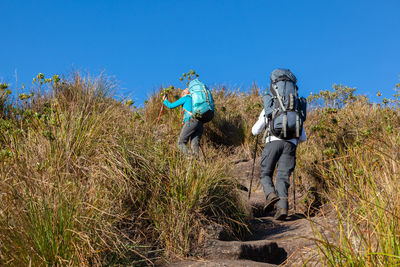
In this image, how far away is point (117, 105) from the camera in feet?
26.7

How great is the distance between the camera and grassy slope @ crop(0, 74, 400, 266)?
341 centimetres

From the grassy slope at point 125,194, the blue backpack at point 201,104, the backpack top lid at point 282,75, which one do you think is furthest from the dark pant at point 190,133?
the backpack top lid at point 282,75

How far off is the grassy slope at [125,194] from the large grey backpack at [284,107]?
2.87 ft

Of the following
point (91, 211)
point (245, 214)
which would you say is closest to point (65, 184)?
point (91, 211)

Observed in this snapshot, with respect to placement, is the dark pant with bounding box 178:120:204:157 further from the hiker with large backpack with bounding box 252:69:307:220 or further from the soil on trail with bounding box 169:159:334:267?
the soil on trail with bounding box 169:159:334:267

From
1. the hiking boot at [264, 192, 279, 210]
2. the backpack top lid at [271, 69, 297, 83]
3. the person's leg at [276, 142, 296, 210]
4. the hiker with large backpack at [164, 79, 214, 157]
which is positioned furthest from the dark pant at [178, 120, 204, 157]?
the hiking boot at [264, 192, 279, 210]

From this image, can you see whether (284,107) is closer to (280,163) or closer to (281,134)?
(281,134)

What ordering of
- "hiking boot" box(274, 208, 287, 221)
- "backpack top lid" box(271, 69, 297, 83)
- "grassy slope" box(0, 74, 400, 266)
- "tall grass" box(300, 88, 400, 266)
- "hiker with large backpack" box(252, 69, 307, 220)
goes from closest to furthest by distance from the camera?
1. "tall grass" box(300, 88, 400, 266)
2. "grassy slope" box(0, 74, 400, 266)
3. "hiking boot" box(274, 208, 287, 221)
4. "hiker with large backpack" box(252, 69, 307, 220)
5. "backpack top lid" box(271, 69, 297, 83)

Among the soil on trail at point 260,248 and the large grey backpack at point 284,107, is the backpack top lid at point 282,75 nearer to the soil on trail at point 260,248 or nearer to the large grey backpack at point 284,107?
the large grey backpack at point 284,107

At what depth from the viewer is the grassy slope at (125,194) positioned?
341cm

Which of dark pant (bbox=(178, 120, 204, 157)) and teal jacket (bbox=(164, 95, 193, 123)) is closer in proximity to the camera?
dark pant (bbox=(178, 120, 204, 157))

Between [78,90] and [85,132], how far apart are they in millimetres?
3329

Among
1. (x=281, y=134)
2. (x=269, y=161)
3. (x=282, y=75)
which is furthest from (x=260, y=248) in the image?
(x=282, y=75)

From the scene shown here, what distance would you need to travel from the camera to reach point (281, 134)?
6371mm
